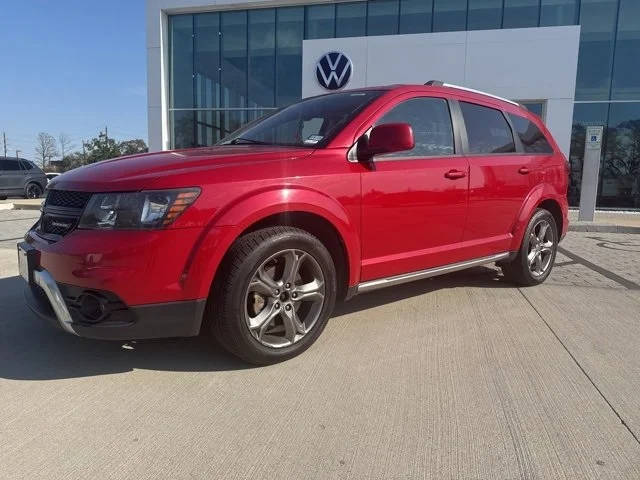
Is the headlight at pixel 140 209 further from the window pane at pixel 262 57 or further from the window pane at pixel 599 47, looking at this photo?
the window pane at pixel 599 47

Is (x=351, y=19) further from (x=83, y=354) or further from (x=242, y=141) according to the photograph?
(x=83, y=354)

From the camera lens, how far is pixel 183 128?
18.8 metres

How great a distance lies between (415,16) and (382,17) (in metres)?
1.11

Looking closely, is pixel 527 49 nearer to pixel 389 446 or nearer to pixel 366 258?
pixel 366 258

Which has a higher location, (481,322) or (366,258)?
(366,258)

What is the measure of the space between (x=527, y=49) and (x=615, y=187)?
5318mm

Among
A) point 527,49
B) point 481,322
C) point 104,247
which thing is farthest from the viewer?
point 527,49

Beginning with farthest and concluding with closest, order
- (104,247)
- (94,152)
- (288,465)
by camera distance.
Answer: (94,152), (104,247), (288,465)

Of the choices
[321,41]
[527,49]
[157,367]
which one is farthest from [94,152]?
[157,367]

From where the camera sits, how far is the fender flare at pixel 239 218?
257 cm

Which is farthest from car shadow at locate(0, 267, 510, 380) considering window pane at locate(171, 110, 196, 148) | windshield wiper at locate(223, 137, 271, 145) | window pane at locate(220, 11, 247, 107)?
window pane at locate(171, 110, 196, 148)

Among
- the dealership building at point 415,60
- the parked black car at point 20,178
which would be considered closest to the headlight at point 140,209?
the dealership building at point 415,60

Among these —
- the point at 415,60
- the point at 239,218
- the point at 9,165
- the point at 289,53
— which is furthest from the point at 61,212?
the point at 9,165

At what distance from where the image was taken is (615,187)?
51.4 feet
